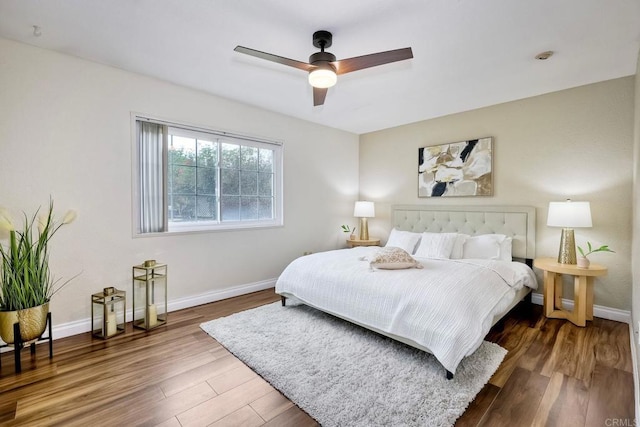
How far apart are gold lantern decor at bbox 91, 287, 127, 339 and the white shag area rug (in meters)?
0.82

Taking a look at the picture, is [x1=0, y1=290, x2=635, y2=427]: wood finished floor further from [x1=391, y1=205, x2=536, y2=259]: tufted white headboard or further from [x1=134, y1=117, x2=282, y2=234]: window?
[x1=134, y1=117, x2=282, y2=234]: window

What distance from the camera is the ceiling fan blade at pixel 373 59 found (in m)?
2.00

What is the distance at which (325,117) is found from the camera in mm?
4387

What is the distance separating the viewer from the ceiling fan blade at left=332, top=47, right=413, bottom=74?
2002 mm

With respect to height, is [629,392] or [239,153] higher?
[239,153]

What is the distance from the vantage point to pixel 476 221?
3922 millimetres

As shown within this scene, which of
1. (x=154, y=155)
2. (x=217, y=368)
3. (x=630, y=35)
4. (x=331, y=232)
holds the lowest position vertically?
(x=217, y=368)

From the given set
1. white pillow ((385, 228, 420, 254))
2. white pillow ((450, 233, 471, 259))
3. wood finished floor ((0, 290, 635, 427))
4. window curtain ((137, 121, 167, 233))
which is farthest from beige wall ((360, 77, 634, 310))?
window curtain ((137, 121, 167, 233))

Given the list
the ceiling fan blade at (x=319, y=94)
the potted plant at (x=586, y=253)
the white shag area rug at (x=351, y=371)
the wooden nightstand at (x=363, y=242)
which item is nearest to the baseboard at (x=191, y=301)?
the white shag area rug at (x=351, y=371)

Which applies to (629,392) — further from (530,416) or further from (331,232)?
(331,232)

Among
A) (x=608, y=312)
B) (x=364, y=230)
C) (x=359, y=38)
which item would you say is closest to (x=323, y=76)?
(x=359, y=38)

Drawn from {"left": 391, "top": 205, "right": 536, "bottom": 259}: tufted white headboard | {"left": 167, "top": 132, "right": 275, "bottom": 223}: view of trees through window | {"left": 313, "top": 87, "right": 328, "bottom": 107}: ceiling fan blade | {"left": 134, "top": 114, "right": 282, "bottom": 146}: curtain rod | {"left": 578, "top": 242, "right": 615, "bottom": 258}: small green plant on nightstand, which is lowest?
{"left": 578, "top": 242, "right": 615, "bottom": 258}: small green plant on nightstand

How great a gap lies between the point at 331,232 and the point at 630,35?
388 centimetres

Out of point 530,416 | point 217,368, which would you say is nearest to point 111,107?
point 217,368
